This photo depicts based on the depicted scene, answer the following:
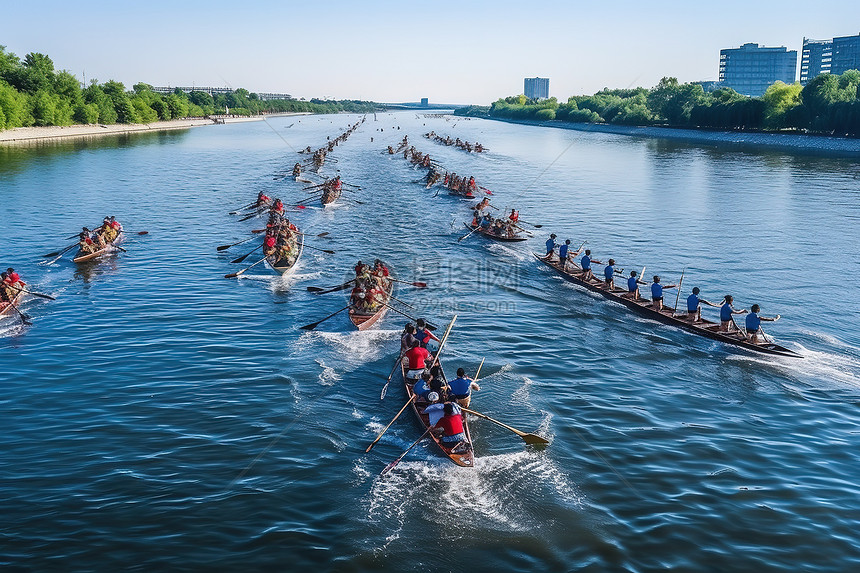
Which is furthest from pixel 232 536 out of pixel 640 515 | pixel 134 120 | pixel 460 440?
pixel 134 120

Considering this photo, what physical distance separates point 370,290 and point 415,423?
37.6ft

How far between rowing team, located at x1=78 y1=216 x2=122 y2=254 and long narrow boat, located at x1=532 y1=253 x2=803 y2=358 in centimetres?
3196

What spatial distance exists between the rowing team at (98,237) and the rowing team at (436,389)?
28232mm

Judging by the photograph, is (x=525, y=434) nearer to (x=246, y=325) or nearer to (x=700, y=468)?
(x=700, y=468)

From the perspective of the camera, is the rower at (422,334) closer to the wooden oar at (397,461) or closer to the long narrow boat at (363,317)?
the long narrow boat at (363,317)

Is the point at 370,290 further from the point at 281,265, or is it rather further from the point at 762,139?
the point at 762,139

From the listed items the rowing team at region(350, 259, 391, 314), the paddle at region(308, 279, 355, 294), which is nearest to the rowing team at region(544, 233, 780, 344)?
the rowing team at region(350, 259, 391, 314)

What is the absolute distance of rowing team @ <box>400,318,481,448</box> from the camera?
66.5ft

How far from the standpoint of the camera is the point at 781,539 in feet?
55.4

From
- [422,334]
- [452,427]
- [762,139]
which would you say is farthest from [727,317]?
Result: [762,139]

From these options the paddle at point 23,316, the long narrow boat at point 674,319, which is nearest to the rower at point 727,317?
the long narrow boat at point 674,319

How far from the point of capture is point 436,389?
2261cm

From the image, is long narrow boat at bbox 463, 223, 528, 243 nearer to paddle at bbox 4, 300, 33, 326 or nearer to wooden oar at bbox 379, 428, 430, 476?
paddle at bbox 4, 300, 33, 326

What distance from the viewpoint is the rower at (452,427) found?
2019cm
